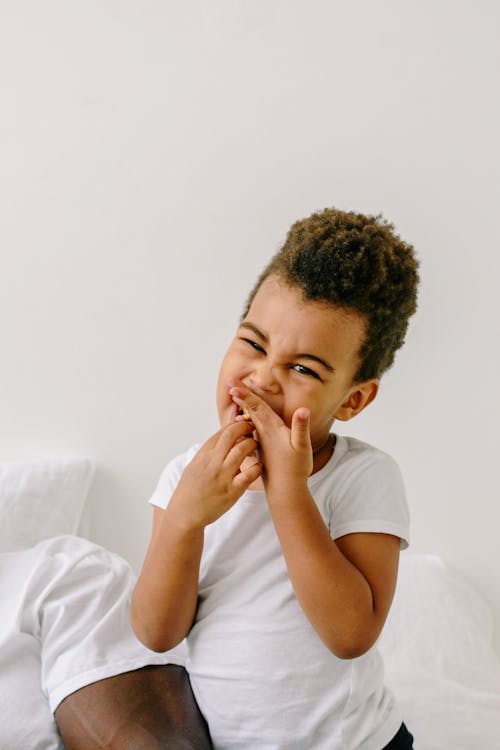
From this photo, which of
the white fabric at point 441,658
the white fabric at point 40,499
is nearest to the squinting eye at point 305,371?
the white fabric at point 441,658

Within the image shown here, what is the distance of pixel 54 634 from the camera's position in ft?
3.28

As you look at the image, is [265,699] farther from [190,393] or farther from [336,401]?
[190,393]

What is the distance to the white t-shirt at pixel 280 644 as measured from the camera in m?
0.83

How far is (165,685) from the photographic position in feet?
3.05

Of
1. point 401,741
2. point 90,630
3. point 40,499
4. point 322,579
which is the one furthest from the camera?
point 40,499

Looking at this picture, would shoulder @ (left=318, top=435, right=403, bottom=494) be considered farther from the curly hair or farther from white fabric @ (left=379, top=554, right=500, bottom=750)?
white fabric @ (left=379, top=554, right=500, bottom=750)

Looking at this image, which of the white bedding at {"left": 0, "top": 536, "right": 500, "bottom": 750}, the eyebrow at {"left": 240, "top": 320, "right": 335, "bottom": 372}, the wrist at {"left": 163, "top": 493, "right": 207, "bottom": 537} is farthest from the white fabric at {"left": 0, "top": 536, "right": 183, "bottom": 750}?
the eyebrow at {"left": 240, "top": 320, "right": 335, "bottom": 372}

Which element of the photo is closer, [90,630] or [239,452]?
[239,452]

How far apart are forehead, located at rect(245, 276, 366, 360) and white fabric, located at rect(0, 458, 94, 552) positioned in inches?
27.4

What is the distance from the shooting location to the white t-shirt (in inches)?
32.7

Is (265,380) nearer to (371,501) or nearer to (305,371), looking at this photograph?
(305,371)

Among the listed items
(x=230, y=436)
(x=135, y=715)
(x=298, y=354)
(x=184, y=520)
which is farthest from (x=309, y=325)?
(x=135, y=715)

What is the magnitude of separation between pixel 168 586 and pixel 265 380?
0.26m

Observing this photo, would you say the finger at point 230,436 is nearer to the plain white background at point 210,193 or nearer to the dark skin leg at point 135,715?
the dark skin leg at point 135,715
